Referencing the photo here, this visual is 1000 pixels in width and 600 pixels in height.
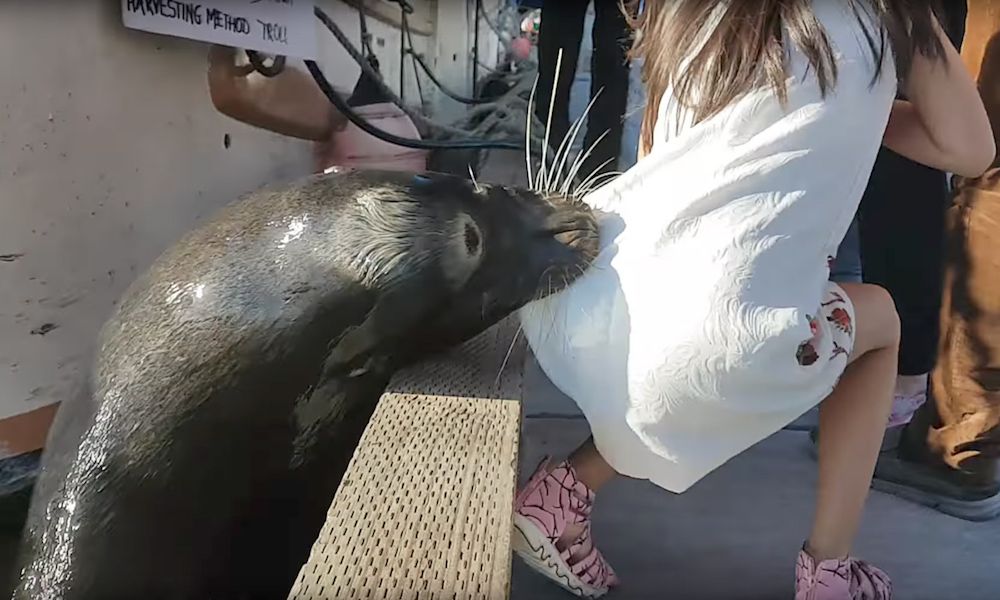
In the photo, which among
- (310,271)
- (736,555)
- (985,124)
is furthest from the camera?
(736,555)

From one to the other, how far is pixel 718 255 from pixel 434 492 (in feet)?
1.18

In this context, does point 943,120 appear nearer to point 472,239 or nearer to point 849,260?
point 849,260

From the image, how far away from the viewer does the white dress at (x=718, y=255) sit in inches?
23.8

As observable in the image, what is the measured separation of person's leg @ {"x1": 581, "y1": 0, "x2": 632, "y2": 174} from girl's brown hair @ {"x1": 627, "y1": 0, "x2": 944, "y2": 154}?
0.05 ft

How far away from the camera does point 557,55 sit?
0.67 m

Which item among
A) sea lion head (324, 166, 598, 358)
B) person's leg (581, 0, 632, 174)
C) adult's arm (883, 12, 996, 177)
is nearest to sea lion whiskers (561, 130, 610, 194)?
person's leg (581, 0, 632, 174)

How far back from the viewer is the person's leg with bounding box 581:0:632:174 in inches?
26.1

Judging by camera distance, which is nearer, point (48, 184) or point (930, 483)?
point (48, 184)

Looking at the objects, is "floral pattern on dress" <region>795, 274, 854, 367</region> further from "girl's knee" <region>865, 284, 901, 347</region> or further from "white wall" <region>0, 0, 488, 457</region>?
"white wall" <region>0, 0, 488, 457</region>

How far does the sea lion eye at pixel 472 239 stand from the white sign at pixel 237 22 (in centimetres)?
16

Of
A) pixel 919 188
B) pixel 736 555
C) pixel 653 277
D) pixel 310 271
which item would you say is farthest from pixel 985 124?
pixel 310 271

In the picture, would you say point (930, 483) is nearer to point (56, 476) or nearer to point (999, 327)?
point (999, 327)

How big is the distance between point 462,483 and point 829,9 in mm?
485

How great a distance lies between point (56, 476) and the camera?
54 centimetres
